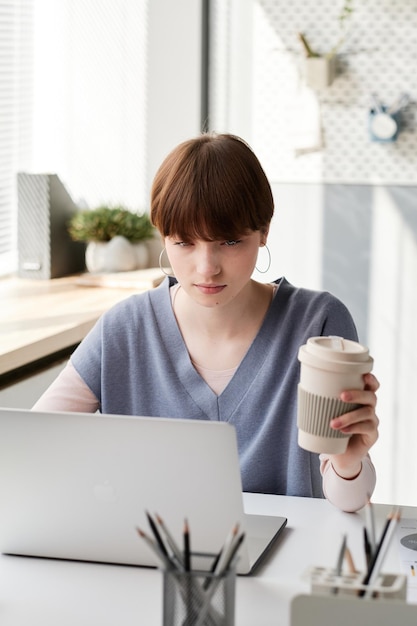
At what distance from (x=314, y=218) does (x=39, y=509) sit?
7.26 ft

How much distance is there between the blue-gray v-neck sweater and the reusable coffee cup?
1.40 feet

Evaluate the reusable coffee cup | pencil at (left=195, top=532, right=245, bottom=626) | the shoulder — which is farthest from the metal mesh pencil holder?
the shoulder

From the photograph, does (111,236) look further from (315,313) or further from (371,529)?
(371,529)

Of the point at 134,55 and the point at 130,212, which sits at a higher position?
the point at 134,55

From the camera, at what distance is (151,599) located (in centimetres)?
113

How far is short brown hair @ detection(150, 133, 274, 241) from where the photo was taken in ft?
4.97

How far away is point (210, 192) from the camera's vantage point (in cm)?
152

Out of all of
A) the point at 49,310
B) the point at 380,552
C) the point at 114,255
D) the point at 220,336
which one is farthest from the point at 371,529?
the point at 114,255

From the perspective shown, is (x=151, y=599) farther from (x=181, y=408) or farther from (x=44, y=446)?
(x=181, y=408)

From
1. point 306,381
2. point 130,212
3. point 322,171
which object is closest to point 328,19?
point 322,171

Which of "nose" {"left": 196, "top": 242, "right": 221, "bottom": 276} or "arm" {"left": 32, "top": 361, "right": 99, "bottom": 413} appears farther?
"arm" {"left": 32, "top": 361, "right": 99, "bottom": 413}

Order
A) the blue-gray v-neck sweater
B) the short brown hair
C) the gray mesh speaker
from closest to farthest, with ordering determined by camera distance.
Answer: the short brown hair < the blue-gray v-neck sweater < the gray mesh speaker

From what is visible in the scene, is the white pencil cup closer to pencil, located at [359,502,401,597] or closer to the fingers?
pencil, located at [359,502,401,597]

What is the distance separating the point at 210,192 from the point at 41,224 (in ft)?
5.36
